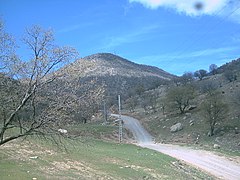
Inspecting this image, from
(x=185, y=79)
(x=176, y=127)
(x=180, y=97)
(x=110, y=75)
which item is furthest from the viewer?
(x=110, y=75)

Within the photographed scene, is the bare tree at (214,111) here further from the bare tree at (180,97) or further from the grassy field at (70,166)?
the grassy field at (70,166)

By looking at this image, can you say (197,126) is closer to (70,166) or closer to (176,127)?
(176,127)

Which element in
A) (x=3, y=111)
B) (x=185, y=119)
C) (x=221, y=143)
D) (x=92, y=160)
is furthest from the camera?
(x=185, y=119)

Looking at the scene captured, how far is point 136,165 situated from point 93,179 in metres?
7.58

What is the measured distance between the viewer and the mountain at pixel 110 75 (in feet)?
44.3

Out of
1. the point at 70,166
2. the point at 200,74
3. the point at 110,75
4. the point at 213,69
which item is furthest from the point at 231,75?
the point at 70,166

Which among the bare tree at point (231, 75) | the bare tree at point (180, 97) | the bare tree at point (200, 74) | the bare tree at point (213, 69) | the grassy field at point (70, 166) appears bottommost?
the grassy field at point (70, 166)

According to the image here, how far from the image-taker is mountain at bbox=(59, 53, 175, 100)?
532 inches

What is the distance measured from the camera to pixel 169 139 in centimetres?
6462

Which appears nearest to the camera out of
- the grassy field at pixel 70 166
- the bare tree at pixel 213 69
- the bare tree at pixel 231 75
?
the grassy field at pixel 70 166

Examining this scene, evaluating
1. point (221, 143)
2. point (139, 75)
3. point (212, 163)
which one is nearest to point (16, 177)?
point (212, 163)

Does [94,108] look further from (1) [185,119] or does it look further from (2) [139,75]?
(2) [139,75]

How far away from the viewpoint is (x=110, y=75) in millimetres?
128875

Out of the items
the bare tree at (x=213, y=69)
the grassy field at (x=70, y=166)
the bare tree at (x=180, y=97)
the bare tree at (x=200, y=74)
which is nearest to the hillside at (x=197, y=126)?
the bare tree at (x=180, y=97)
